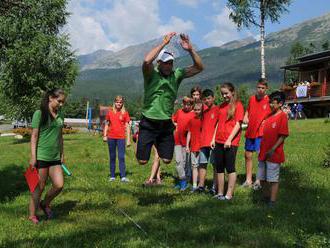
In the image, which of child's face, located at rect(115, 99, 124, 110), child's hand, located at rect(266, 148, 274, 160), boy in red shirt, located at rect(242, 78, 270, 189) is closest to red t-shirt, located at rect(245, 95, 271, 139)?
boy in red shirt, located at rect(242, 78, 270, 189)

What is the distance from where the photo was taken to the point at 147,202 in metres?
7.93

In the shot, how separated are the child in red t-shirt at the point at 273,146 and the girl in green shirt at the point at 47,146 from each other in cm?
322

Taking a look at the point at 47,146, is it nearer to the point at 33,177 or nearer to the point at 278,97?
the point at 33,177

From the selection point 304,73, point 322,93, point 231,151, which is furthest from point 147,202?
point 304,73

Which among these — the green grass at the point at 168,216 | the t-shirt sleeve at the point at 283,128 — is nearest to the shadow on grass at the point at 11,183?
the green grass at the point at 168,216

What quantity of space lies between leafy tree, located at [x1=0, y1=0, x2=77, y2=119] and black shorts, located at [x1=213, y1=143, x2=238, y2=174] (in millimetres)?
25664

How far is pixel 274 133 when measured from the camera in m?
7.62

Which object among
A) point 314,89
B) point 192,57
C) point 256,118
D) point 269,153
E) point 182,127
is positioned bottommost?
point 269,153

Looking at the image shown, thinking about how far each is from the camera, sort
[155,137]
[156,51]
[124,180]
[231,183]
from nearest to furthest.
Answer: [156,51], [155,137], [231,183], [124,180]

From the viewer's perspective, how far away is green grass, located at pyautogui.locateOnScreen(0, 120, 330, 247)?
5668mm

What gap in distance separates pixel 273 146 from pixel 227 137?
913mm

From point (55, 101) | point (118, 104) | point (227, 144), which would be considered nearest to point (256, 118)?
point (227, 144)

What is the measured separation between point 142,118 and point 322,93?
30919 millimetres

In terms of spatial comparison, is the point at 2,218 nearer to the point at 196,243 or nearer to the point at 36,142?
the point at 36,142
